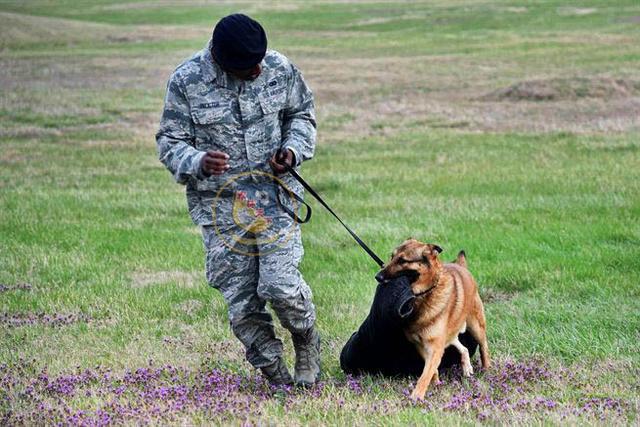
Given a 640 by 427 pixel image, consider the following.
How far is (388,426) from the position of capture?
569 cm

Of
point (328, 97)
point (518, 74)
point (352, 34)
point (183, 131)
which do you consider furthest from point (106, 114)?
point (352, 34)

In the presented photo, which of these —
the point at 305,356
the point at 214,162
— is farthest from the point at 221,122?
the point at 305,356

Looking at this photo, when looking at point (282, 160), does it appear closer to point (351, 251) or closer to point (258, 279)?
point (258, 279)

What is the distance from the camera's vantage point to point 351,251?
39.2 ft

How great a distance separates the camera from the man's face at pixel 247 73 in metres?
6.31

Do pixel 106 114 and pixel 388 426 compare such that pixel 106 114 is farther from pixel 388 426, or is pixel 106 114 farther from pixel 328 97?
pixel 388 426

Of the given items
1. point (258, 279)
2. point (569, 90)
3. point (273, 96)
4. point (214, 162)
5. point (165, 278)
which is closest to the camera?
point (214, 162)

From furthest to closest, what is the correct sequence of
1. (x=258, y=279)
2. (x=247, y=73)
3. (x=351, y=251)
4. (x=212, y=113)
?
(x=351, y=251)
(x=258, y=279)
(x=212, y=113)
(x=247, y=73)

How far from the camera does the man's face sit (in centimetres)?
631

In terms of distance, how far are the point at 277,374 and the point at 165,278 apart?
4.20 m

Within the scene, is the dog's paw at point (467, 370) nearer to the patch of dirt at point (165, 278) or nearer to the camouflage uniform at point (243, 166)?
the camouflage uniform at point (243, 166)

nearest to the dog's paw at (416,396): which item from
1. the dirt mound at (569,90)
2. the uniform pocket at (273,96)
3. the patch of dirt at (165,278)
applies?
the uniform pocket at (273,96)

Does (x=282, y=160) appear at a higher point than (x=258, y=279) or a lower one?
higher

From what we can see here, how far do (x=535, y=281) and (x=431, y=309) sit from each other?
3.67 m
